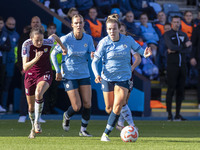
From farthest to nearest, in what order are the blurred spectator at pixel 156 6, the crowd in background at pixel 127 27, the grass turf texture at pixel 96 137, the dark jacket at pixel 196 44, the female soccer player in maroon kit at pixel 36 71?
the blurred spectator at pixel 156 6 → the dark jacket at pixel 196 44 → the crowd in background at pixel 127 27 → the female soccer player in maroon kit at pixel 36 71 → the grass turf texture at pixel 96 137

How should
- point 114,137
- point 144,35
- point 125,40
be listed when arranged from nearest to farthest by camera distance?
point 125,40
point 114,137
point 144,35

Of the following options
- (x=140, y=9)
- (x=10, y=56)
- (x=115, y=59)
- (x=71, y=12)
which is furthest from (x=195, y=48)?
(x=115, y=59)

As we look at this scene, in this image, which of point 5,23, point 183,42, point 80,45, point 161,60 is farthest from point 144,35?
point 80,45

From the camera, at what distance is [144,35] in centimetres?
1827

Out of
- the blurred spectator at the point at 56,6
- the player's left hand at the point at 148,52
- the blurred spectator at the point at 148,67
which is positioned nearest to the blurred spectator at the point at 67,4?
the blurred spectator at the point at 56,6

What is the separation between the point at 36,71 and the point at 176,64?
5.25 meters

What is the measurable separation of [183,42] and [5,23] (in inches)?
202

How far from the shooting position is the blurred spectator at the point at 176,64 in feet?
48.9

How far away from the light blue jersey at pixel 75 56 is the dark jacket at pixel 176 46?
4.46 meters

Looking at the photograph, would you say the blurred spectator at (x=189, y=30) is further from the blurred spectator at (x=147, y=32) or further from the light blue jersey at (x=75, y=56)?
Answer: the light blue jersey at (x=75, y=56)

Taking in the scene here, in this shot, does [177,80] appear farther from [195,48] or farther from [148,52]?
[148,52]

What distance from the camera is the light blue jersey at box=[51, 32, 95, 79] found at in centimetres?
1090

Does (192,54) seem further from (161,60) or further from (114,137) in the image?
(114,137)

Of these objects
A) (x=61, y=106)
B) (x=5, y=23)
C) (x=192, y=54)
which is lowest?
(x=61, y=106)
